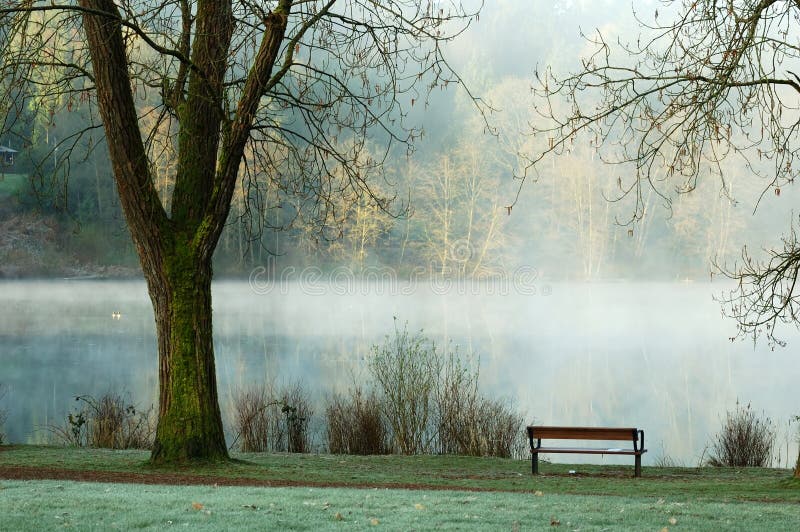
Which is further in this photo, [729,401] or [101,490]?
[729,401]

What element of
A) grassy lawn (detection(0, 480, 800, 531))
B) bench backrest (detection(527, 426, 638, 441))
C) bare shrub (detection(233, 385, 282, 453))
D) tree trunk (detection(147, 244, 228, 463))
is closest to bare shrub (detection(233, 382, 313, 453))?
bare shrub (detection(233, 385, 282, 453))

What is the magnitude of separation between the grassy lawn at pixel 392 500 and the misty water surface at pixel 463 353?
724 cm

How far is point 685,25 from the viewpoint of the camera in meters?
9.70

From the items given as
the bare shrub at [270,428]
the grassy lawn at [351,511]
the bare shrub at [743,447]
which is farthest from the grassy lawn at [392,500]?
the bare shrub at [270,428]

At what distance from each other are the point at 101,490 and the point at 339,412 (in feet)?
20.8

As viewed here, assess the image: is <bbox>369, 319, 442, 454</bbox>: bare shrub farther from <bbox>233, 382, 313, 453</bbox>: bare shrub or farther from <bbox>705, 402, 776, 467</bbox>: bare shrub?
<bbox>705, 402, 776, 467</bbox>: bare shrub

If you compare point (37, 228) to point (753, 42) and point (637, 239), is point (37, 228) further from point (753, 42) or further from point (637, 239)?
point (753, 42)

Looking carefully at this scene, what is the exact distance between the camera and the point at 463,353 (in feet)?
101

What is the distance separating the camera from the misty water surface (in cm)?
2388

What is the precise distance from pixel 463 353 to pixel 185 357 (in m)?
20.5

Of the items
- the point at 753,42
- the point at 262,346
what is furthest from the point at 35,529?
the point at 262,346

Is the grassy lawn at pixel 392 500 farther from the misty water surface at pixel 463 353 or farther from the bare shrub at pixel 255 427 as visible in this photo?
the misty water surface at pixel 463 353

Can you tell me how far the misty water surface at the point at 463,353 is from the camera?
2388cm

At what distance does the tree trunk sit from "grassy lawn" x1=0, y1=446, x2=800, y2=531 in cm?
42
